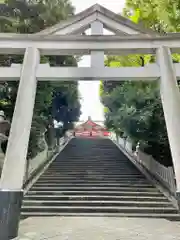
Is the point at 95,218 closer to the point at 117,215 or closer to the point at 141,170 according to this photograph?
the point at 117,215

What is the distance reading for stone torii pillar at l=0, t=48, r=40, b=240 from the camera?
4.87 metres

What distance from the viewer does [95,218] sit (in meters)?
7.59

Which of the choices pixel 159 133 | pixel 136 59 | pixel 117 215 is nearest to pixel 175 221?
pixel 117 215

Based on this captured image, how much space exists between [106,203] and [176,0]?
18.7 feet

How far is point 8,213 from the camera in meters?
4.85

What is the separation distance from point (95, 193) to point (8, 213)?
202 inches

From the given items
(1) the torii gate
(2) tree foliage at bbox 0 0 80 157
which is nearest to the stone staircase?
(2) tree foliage at bbox 0 0 80 157

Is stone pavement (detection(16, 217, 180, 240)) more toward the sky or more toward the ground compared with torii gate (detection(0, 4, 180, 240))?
more toward the ground

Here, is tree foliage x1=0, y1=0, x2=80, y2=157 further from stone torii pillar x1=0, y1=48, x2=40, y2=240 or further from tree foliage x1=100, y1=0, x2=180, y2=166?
stone torii pillar x1=0, y1=48, x2=40, y2=240

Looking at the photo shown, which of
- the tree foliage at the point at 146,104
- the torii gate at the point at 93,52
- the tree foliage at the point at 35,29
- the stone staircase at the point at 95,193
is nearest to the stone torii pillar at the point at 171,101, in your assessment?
the torii gate at the point at 93,52

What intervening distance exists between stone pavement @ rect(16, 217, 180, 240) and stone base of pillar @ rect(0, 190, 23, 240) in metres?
0.36

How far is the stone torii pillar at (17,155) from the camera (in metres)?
4.87

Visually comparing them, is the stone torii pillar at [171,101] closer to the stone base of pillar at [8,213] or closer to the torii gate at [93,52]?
the torii gate at [93,52]

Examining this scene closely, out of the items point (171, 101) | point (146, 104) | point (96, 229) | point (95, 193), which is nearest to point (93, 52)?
point (171, 101)
